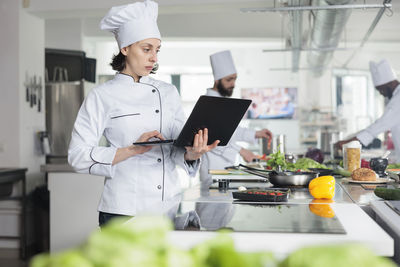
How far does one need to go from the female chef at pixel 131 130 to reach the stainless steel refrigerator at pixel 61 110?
14.4 feet

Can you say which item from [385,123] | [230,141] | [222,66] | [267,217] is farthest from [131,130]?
[385,123]

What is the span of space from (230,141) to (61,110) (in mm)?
2895

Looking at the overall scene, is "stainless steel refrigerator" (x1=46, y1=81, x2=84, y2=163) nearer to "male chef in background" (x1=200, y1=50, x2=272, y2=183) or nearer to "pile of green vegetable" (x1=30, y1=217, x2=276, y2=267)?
"male chef in background" (x1=200, y1=50, x2=272, y2=183)

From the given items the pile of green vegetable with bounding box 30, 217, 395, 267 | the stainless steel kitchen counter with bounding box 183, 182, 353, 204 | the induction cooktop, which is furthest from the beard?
the pile of green vegetable with bounding box 30, 217, 395, 267

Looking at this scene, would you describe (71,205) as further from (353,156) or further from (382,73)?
(382,73)

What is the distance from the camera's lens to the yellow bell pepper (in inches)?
78.7

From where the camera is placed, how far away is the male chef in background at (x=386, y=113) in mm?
4418

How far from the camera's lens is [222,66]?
15.9 feet

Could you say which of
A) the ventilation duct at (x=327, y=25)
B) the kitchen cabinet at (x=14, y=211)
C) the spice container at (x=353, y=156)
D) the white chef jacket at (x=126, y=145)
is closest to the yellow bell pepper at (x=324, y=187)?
the white chef jacket at (x=126, y=145)

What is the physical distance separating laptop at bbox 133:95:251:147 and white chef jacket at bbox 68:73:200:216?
0.71ft

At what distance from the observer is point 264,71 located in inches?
414

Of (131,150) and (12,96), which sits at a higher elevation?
(12,96)

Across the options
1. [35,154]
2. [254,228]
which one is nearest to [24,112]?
[35,154]

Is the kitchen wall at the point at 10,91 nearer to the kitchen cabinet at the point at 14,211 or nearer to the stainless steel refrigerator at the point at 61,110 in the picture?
the kitchen cabinet at the point at 14,211
